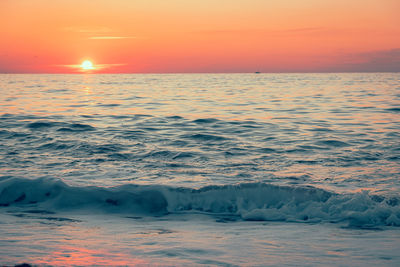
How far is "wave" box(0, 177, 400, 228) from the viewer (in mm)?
6617

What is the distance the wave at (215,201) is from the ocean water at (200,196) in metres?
0.02

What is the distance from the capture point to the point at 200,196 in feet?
24.7

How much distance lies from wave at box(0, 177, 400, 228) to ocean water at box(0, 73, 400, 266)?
0.02 metres

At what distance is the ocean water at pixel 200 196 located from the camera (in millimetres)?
4734

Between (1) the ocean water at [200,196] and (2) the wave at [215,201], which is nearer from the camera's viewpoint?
(1) the ocean water at [200,196]

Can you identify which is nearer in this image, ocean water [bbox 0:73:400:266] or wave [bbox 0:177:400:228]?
ocean water [bbox 0:73:400:266]

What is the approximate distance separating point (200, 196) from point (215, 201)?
340 mm

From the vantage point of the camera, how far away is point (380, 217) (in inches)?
250

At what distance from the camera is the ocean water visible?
4.73m

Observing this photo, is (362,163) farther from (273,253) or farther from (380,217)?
(273,253)

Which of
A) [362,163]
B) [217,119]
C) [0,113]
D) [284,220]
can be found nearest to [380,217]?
[284,220]

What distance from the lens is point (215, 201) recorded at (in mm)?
7391

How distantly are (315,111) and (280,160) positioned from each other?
12.3 metres

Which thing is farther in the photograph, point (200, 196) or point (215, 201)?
point (200, 196)
